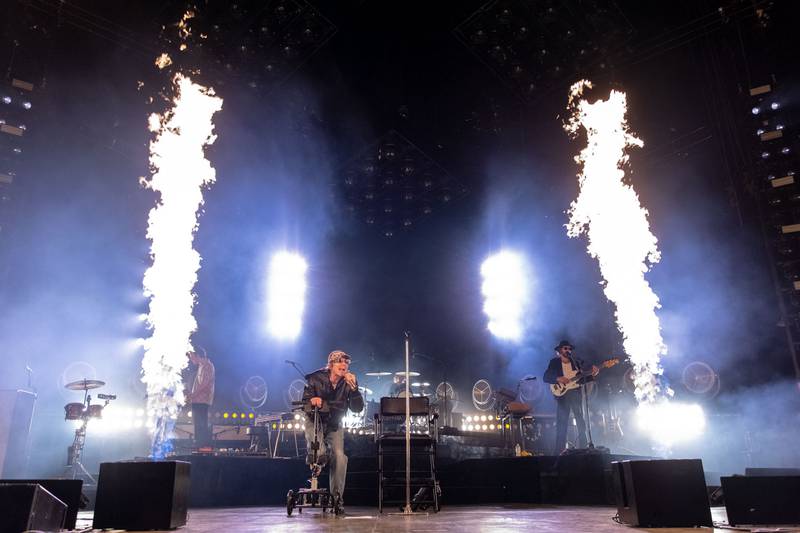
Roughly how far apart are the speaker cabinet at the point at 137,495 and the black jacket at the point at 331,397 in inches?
104

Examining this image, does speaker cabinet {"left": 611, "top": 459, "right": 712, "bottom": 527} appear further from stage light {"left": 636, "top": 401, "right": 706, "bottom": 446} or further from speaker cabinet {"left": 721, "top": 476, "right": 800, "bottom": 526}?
stage light {"left": 636, "top": 401, "right": 706, "bottom": 446}

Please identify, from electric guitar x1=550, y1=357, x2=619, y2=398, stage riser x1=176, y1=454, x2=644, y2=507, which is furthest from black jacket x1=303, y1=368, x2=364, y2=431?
electric guitar x1=550, y1=357, x2=619, y2=398

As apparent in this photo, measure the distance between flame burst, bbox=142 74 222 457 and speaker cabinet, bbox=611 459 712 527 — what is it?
1072 centimetres

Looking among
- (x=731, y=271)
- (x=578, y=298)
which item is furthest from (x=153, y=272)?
(x=731, y=271)

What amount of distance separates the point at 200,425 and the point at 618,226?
11.6 m

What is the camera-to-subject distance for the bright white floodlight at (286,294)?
54.9 feet

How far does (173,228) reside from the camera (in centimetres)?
1342

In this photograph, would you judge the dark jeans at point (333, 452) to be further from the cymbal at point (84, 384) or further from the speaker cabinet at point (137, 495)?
the cymbal at point (84, 384)

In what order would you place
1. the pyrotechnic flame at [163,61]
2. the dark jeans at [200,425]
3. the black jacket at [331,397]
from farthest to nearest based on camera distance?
the dark jeans at [200,425] < the pyrotechnic flame at [163,61] < the black jacket at [331,397]

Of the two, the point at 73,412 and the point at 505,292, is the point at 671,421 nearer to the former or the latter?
the point at 505,292

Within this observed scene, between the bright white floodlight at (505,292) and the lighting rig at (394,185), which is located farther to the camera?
the bright white floodlight at (505,292)

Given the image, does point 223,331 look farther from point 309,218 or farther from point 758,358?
point 758,358

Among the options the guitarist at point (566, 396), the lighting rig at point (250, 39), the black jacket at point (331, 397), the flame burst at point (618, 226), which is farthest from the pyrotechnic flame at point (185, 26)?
the guitarist at point (566, 396)

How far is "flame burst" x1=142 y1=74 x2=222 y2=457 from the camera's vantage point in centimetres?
1262
